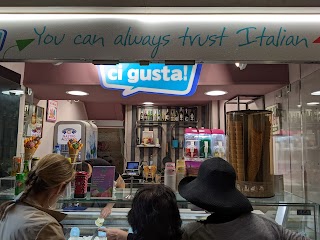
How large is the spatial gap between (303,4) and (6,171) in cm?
228

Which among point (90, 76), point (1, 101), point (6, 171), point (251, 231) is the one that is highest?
point (90, 76)

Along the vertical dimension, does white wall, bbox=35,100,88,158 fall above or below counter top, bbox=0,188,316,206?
above

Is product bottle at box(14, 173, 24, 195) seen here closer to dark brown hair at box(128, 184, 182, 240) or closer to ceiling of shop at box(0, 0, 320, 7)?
dark brown hair at box(128, 184, 182, 240)

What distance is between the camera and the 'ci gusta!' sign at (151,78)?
2664 millimetres

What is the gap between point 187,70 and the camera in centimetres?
268

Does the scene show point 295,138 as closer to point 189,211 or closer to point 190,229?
point 189,211

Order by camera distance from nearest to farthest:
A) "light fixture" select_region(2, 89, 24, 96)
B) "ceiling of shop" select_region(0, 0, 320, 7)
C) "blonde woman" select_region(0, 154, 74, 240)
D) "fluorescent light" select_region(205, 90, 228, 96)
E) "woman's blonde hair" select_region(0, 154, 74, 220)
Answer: "blonde woman" select_region(0, 154, 74, 240) → "woman's blonde hair" select_region(0, 154, 74, 220) → "ceiling of shop" select_region(0, 0, 320, 7) → "light fixture" select_region(2, 89, 24, 96) → "fluorescent light" select_region(205, 90, 228, 96)

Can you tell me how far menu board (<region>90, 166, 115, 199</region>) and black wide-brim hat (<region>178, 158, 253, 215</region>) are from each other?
66cm

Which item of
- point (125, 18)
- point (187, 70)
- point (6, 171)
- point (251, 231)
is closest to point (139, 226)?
point (251, 231)

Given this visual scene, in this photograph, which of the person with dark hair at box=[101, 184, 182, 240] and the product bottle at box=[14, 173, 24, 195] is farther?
the product bottle at box=[14, 173, 24, 195]

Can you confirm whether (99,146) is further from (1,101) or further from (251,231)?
(251,231)

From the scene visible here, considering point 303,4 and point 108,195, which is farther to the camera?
point 108,195

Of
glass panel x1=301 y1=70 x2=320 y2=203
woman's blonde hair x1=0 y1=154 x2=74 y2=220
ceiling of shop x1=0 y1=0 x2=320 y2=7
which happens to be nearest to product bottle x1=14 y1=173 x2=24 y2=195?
woman's blonde hair x1=0 y1=154 x2=74 y2=220

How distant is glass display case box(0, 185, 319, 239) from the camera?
1.69 m
